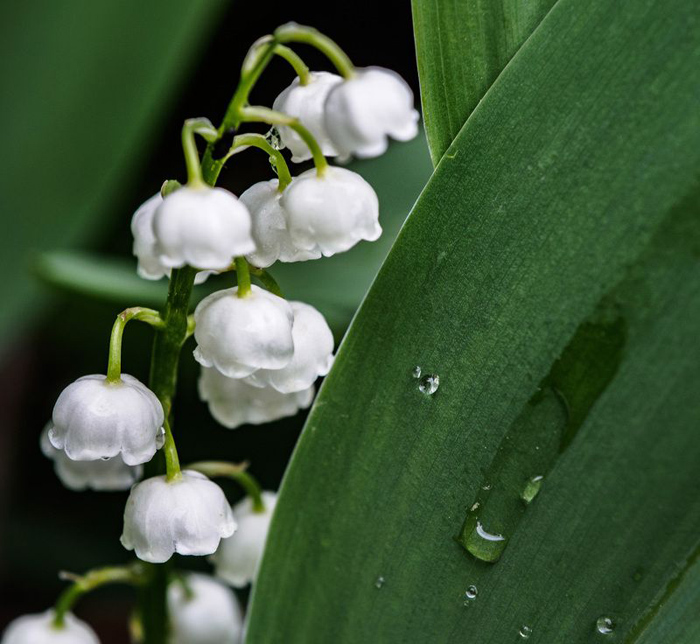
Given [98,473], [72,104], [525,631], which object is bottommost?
[98,473]

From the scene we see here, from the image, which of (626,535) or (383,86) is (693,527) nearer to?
(626,535)

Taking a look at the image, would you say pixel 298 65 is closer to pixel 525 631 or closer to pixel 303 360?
pixel 303 360

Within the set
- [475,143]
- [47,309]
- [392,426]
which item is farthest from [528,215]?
[47,309]

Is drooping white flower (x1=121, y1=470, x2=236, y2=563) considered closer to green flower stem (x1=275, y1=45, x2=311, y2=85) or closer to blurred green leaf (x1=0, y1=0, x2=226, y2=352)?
green flower stem (x1=275, y1=45, x2=311, y2=85)

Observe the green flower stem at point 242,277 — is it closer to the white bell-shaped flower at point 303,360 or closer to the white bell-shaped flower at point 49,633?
the white bell-shaped flower at point 303,360

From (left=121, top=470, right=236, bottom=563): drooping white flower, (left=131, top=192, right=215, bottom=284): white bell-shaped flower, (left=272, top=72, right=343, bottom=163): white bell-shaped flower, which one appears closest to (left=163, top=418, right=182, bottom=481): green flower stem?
(left=121, top=470, right=236, bottom=563): drooping white flower

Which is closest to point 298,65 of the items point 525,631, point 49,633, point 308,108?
point 308,108

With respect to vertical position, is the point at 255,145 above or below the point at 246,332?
above

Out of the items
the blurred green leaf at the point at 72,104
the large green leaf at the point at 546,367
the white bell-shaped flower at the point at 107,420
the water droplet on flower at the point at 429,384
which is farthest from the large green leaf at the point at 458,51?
the blurred green leaf at the point at 72,104
